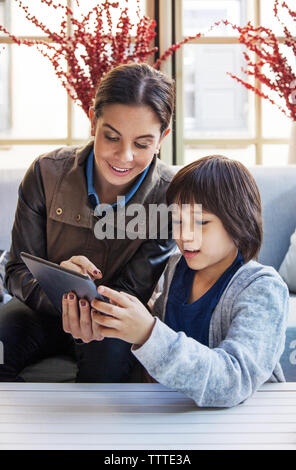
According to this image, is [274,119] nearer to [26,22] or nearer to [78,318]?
[26,22]

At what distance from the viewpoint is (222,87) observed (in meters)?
2.90

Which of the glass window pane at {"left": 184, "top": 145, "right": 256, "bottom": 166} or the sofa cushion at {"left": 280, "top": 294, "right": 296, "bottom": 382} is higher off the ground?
the glass window pane at {"left": 184, "top": 145, "right": 256, "bottom": 166}

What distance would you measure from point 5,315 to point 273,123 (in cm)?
197

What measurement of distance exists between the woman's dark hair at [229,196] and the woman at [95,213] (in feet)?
0.58

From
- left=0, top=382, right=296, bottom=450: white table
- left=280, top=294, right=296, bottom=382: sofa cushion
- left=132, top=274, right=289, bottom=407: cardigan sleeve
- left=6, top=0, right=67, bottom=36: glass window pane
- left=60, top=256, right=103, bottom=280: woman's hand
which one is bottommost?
left=280, top=294, right=296, bottom=382: sofa cushion

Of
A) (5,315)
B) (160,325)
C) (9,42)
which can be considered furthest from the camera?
(9,42)

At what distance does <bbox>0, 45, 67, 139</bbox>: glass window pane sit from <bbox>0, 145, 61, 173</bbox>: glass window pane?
0.06 metres

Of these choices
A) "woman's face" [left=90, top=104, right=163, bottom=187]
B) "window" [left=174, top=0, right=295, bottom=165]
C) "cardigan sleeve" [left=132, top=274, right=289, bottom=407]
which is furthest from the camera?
"window" [left=174, top=0, right=295, bottom=165]

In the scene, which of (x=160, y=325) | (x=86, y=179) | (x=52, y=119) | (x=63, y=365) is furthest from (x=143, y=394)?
(x=52, y=119)

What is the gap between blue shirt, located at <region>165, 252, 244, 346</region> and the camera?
1149 millimetres

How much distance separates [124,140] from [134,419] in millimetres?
688

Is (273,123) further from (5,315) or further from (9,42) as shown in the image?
(5,315)

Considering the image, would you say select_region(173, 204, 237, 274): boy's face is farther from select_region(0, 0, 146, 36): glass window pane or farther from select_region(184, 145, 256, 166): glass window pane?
select_region(0, 0, 146, 36): glass window pane

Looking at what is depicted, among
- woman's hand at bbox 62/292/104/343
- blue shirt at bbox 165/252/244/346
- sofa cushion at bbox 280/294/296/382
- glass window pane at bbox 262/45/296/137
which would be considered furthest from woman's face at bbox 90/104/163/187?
glass window pane at bbox 262/45/296/137
